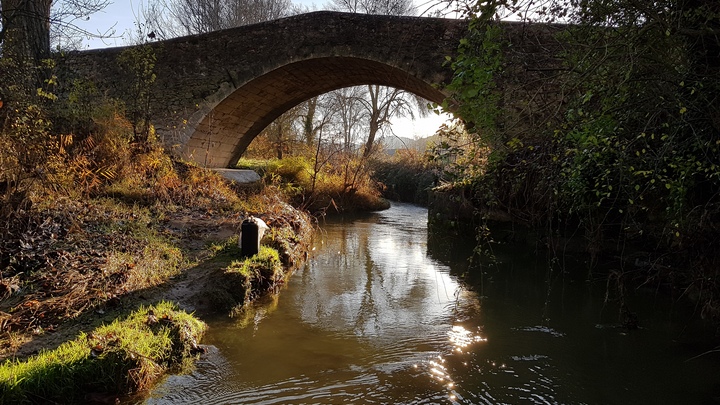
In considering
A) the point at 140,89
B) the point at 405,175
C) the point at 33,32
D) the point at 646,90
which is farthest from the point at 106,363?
the point at 405,175

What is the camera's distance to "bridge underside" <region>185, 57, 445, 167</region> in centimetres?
1009

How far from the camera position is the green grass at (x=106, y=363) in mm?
2502

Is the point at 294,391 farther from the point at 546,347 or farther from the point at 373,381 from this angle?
the point at 546,347

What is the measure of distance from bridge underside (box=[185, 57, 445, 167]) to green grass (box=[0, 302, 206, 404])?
7.09 metres

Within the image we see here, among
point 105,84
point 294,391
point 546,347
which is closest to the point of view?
point 294,391

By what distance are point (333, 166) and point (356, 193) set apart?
1.10 meters

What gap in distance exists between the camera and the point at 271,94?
1136 cm

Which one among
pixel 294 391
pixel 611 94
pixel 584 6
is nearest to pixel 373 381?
pixel 294 391

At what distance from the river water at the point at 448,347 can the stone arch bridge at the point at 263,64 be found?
504cm

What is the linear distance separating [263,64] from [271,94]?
1396mm

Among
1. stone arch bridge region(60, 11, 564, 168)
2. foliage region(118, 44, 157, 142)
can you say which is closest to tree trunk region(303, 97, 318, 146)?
stone arch bridge region(60, 11, 564, 168)

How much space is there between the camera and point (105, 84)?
10742 millimetres

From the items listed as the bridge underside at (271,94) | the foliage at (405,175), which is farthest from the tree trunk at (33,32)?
the foliage at (405,175)

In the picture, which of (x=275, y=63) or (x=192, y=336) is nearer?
(x=192, y=336)
